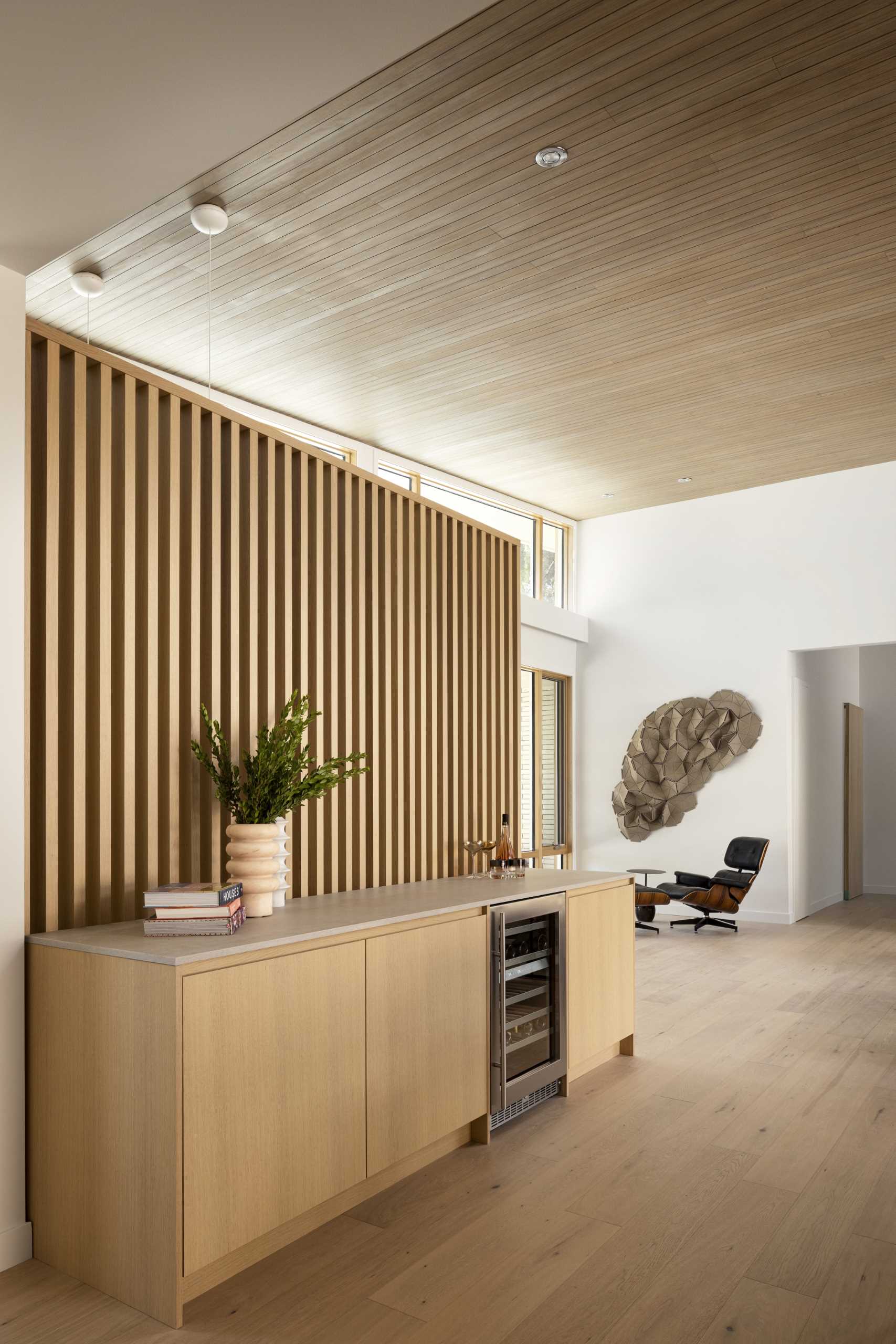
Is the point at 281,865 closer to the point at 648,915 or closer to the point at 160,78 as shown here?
the point at 160,78

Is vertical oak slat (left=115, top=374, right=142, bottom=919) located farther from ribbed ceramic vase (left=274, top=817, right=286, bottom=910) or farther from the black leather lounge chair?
the black leather lounge chair

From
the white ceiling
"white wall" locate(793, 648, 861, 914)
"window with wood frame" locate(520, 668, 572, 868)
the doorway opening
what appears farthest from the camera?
"window with wood frame" locate(520, 668, 572, 868)

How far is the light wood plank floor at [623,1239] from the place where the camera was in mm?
2408

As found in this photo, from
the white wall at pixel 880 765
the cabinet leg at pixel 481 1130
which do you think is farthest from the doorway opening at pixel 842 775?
the cabinet leg at pixel 481 1130

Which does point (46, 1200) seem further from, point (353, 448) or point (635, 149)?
point (353, 448)

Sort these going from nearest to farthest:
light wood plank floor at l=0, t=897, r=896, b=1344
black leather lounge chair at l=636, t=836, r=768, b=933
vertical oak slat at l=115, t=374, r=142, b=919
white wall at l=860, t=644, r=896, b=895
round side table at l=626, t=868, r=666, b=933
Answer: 1. light wood plank floor at l=0, t=897, r=896, b=1344
2. vertical oak slat at l=115, t=374, r=142, b=919
3. black leather lounge chair at l=636, t=836, r=768, b=933
4. round side table at l=626, t=868, r=666, b=933
5. white wall at l=860, t=644, r=896, b=895

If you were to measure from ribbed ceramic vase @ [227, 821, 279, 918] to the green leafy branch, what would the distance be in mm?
86

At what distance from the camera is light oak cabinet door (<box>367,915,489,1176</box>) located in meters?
3.13

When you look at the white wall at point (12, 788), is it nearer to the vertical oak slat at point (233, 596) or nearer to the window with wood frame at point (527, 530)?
the vertical oak slat at point (233, 596)

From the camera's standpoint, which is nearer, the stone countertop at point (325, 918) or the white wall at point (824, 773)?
the stone countertop at point (325, 918)

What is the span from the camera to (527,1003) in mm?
4004

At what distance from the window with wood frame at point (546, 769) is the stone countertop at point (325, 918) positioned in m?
5.39

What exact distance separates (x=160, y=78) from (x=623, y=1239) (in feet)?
10.7

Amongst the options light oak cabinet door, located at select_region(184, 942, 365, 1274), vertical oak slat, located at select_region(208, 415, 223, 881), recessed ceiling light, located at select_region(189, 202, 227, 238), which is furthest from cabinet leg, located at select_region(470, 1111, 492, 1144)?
recessed ceiling light, located at select_region(189, 202, 227, 238)
